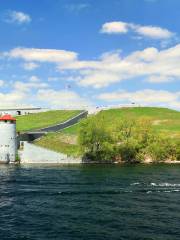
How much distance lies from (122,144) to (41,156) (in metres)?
22.6

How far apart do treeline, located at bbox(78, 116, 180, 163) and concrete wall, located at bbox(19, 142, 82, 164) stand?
5.14 metres

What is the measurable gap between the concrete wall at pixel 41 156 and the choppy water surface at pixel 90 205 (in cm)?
2831

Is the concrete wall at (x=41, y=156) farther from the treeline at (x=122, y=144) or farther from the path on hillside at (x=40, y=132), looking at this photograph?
the path on hillside at (x=40, y=132)

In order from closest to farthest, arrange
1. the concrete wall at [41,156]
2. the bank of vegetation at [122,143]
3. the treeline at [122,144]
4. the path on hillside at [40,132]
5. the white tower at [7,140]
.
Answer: the concrete wall at [41,156] → the white tower at [7,140] → the treeline at [122,144] → the bank of vegetation at [122,143] → the path on hillside at [40,132]

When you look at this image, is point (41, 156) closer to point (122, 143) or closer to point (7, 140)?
point (7, 140)

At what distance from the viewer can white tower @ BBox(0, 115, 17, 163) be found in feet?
442

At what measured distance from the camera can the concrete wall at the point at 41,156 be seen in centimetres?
13238

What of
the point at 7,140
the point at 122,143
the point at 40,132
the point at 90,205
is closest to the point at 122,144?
the point at 122,143

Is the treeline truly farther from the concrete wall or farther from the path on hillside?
the path on hillside

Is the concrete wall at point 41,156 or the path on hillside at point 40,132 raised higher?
the path on hillside at point 40,132

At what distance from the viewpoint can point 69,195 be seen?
75562 millimetres

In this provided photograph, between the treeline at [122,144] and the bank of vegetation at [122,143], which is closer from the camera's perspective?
the treeline at [122,144]

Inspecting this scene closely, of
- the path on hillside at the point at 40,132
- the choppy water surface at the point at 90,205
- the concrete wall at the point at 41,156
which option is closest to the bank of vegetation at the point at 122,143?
the concrete wall at the point at 41,156

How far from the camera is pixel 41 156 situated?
133m
